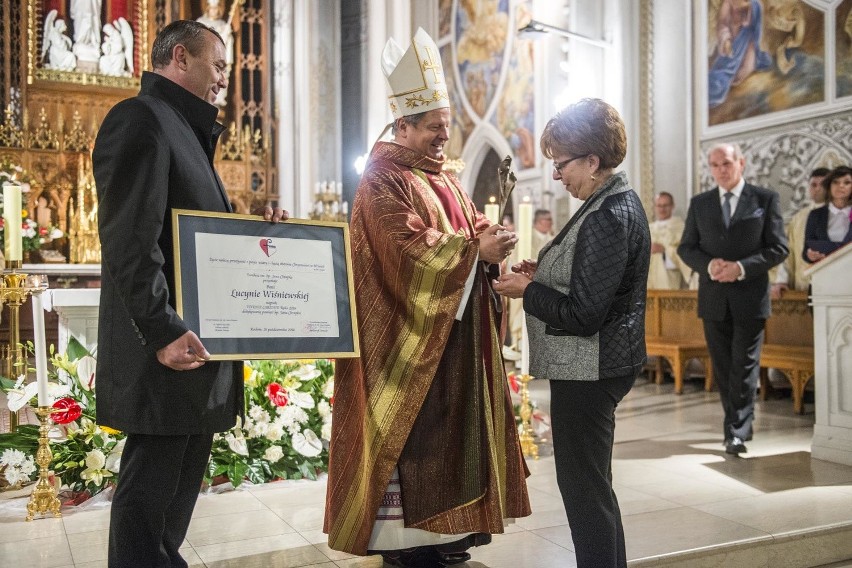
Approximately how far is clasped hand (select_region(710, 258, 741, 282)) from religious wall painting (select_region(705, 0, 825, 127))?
3.26m

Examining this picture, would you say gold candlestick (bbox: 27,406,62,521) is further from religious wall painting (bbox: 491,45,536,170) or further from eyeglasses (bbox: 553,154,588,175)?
religious wall painting (bbox: 491,45,536,170)

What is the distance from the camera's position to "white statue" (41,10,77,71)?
9109mm

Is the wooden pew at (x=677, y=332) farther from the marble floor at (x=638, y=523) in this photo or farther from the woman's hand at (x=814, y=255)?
the marble floor at (x=638, y=523)

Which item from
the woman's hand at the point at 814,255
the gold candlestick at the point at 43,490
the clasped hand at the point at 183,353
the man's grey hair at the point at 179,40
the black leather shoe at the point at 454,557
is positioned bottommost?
the black leather shoe at the point at 454,557

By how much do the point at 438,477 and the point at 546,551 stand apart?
544mm

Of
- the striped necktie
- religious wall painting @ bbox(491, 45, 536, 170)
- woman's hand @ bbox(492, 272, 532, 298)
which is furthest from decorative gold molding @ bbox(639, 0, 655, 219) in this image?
woman's hand @ bbox(492, 272, 532, 298)

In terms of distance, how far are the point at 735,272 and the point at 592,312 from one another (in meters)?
2.54

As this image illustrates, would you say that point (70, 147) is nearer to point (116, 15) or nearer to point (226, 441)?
point (116, 15)

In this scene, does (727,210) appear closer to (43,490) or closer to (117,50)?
(43,490)

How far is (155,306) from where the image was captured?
1791mm

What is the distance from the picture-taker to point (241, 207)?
33.6 ft

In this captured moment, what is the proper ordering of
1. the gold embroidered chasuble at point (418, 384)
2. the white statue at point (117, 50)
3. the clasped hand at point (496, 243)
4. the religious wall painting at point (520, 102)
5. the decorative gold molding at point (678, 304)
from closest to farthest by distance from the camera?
the clasped hand at point (496, 243)
the gold embroidered chasuble at point (418, 384)
the decorative gold molding at point (678, 304)
the white statue at point (117, 50)
the religious wall painting at point (520, 102)

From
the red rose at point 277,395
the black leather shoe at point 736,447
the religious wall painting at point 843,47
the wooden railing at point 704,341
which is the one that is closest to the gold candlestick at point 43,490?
the red rose at point 277,395

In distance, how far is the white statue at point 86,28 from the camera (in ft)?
30.1
